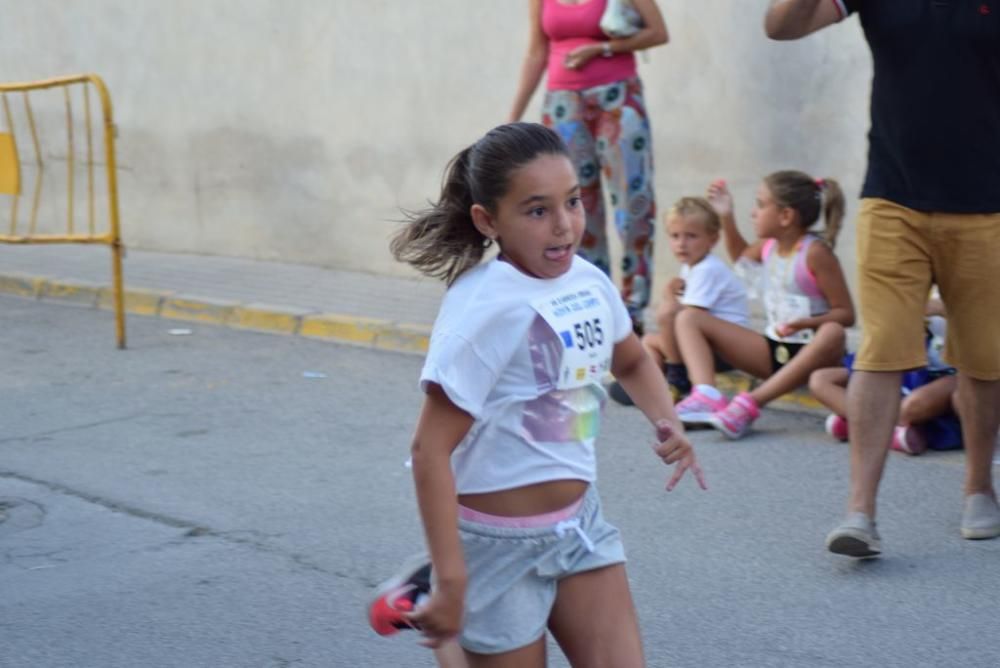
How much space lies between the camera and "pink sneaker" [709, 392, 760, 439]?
664cm

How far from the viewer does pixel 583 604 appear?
10.3 ft

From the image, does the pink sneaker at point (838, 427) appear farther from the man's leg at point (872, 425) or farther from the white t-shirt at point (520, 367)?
the white t-shirt at point (520, 367)

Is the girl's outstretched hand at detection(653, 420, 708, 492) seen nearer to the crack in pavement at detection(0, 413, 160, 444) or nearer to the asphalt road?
the asphalt road

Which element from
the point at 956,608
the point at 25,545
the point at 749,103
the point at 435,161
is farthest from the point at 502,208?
the point at 435,161

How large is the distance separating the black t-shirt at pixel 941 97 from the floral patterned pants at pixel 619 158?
3107 millimetres

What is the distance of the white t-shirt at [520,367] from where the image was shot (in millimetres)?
3072

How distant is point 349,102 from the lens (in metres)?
11.0

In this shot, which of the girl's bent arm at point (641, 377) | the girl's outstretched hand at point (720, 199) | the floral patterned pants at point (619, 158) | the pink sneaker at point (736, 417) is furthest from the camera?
the floral patterned pants at point (619, 158)

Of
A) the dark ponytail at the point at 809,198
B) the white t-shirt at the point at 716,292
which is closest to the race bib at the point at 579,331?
the dark ponytail at the point at 809,198

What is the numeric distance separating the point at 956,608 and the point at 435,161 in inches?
255

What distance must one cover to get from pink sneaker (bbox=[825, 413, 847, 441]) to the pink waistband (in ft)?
11.9

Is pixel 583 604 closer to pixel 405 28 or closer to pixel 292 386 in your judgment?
pixel 292 386

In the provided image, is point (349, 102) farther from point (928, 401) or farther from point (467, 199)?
point (467, 199)

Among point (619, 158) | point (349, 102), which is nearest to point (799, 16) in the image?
point (619, 158)
